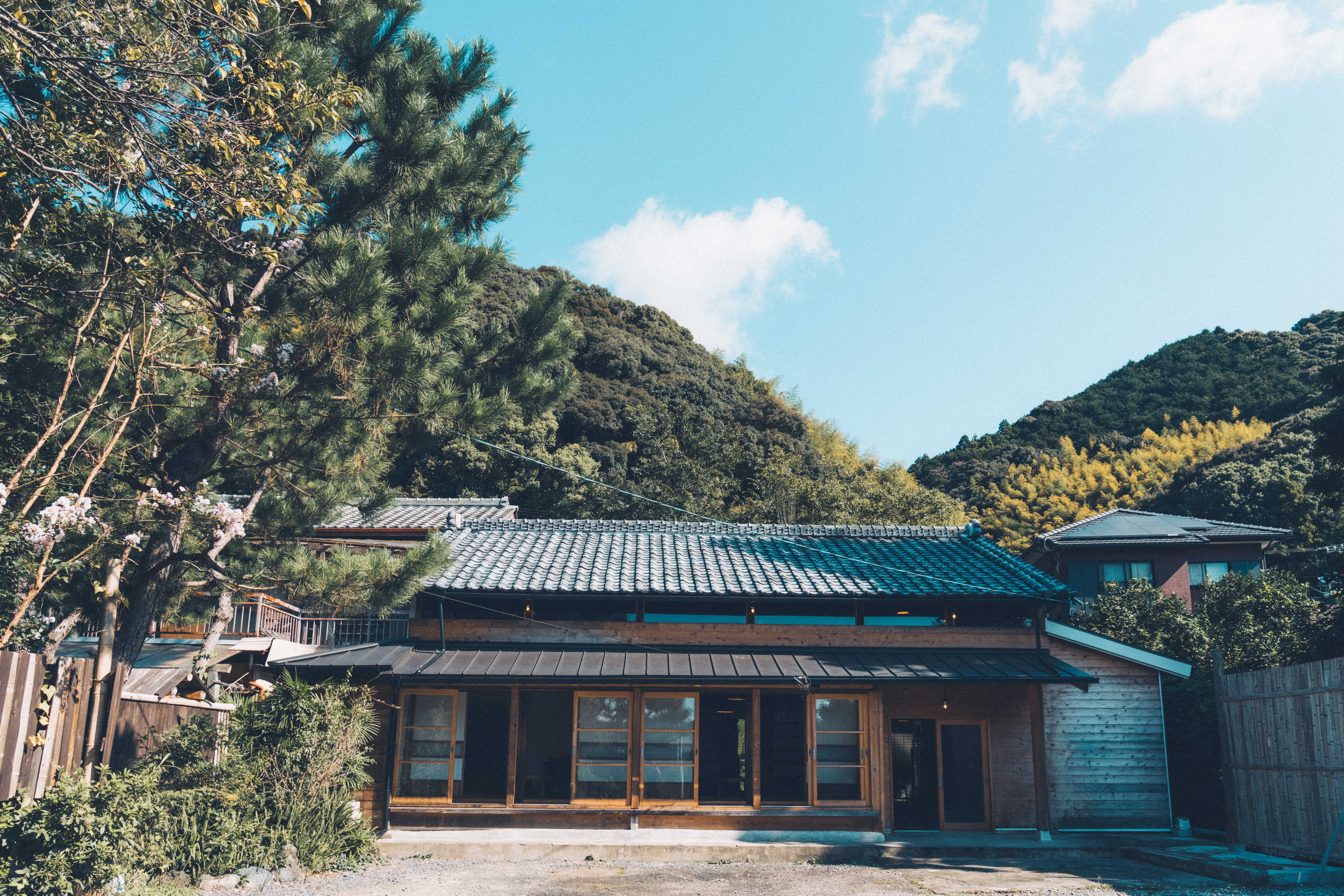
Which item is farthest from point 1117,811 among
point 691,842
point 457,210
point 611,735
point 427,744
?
point 457,210

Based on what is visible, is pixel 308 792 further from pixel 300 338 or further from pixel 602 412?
pixel 602 412

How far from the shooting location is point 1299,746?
945 cm

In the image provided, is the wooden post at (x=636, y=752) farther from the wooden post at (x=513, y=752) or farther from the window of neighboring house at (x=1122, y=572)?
the window of neighboring house at (x=1122, y=572)

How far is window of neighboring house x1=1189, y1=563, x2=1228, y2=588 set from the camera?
24.7m

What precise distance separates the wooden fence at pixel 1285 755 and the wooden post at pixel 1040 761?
7.34 ft

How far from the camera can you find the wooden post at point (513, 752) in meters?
12.2

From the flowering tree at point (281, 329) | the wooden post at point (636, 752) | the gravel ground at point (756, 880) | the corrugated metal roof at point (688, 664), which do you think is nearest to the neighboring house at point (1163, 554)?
the corrugated metal roof at point (688, 664)

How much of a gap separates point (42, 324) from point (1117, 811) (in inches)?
589

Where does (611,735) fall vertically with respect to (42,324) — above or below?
below

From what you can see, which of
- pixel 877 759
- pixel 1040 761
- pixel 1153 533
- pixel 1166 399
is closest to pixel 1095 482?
pixel 1166 399

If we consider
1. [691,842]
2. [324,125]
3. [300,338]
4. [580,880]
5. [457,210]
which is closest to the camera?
[324,125]

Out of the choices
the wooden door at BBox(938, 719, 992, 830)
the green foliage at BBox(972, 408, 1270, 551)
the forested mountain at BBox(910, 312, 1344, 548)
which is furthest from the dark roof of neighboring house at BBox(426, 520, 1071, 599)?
the green foliage at BBox(972, 408, 1270, 551)

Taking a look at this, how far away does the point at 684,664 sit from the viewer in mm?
12359

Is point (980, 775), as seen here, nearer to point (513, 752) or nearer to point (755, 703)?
point (755, 703)
